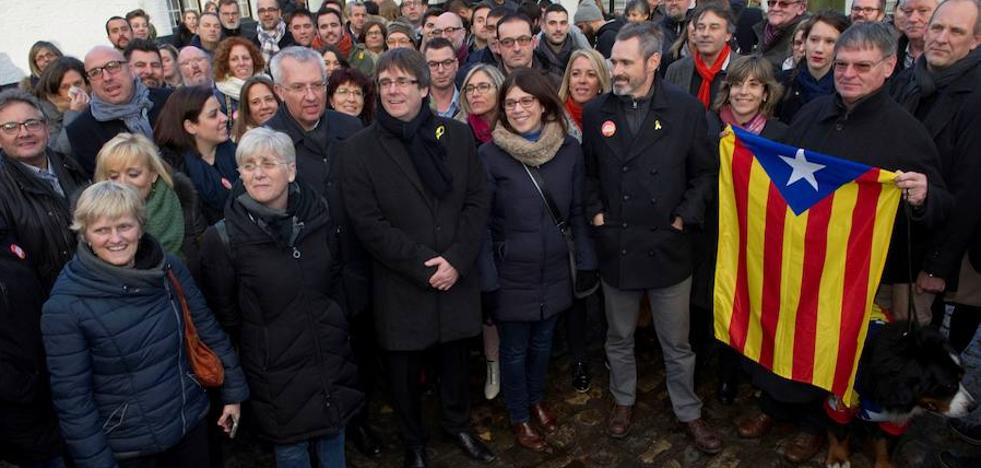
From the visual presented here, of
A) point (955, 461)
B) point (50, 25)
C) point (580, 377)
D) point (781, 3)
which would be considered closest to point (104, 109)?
point (580, 377)

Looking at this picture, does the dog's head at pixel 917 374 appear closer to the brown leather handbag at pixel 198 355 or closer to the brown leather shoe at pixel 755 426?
the brown leather shoe at pixel 755 426

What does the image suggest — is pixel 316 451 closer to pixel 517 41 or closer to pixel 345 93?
pixel 345 93

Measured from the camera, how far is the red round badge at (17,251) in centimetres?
314

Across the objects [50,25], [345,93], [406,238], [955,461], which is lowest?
[955,461]

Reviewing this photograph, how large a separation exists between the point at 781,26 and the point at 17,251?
18.1ft

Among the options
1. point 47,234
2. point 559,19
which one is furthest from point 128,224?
point 559,19

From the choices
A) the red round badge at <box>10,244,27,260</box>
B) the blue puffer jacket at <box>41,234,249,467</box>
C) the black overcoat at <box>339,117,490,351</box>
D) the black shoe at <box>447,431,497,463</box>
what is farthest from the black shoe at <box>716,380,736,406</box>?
→ the red round badge at <box>10,244,27,260</box>

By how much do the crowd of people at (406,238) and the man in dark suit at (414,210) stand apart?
0.01 m

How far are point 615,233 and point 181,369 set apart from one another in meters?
2.28

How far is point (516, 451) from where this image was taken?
4.23 metres

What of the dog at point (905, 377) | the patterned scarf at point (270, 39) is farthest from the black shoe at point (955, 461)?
the patterned scarf at point (270, 39)

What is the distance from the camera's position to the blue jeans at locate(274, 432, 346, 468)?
344cm

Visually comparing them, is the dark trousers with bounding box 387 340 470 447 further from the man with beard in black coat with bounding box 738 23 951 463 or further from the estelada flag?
the man with beard in black coat with bounding box 738 23 951 463

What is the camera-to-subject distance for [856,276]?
3549 millimetres
